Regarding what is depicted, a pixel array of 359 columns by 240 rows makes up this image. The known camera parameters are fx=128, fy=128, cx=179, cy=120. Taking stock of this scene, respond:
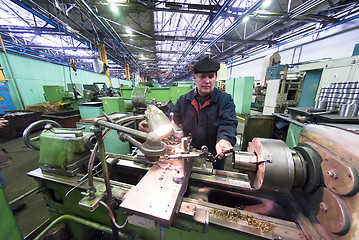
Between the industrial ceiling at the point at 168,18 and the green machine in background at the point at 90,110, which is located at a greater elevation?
the industrial ceiling at the point at 168,18

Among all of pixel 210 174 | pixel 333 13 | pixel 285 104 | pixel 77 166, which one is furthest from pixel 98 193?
pixel 333 13

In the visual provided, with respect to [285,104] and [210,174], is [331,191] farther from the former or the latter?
[285,104]

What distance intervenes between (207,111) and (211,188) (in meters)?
0.73

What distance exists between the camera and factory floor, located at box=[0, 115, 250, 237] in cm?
146

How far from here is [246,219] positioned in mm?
637

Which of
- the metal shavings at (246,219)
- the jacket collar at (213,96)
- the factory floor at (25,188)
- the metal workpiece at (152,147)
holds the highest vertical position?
the jacket collar at (213,96)

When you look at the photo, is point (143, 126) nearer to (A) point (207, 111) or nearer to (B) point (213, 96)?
(A) point (207, 111)

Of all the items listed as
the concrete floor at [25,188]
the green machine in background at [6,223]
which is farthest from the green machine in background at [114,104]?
the green machine in background at [6,223]

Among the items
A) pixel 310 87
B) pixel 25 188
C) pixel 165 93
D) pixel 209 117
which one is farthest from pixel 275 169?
pixel 310 87

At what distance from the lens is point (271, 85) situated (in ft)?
11.2

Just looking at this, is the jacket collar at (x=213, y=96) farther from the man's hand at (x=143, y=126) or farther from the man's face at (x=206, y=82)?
the man's hand at (x=143, y=126)

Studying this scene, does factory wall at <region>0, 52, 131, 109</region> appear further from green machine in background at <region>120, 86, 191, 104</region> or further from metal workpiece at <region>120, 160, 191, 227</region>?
metal workpiece at <region>120, 160, 191, 227</region>

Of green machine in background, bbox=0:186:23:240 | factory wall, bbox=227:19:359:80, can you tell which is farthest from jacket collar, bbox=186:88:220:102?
factory wall, bbox=227:19:359:80

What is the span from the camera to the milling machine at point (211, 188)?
1.57ft
